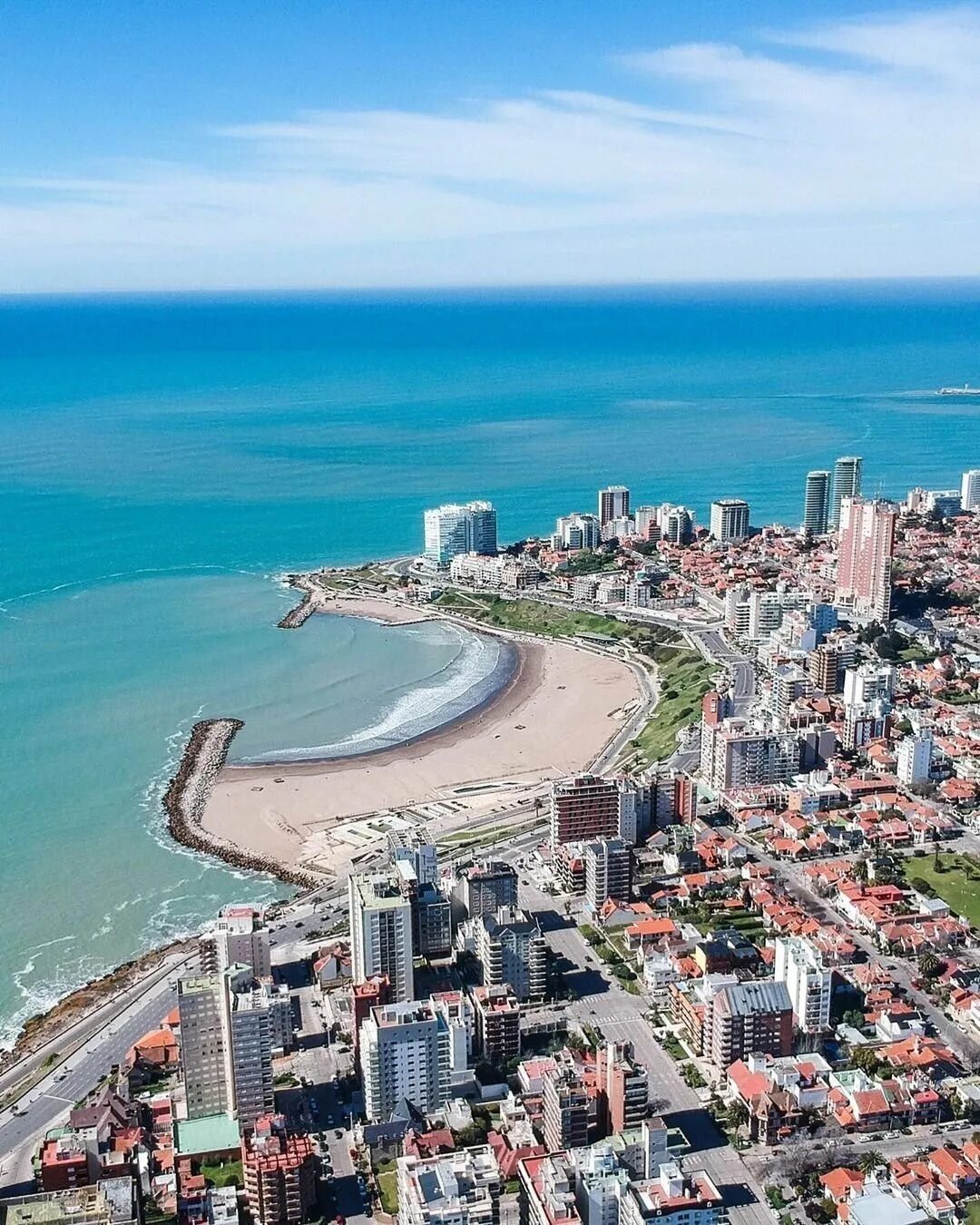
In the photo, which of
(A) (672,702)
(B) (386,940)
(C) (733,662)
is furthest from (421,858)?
(C) (733,662)

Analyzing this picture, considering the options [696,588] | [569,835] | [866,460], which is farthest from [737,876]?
[866,460]

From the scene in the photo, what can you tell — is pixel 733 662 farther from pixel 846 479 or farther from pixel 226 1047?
pixel 226 1047

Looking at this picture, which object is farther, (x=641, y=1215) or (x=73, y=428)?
(x=73, y=428)

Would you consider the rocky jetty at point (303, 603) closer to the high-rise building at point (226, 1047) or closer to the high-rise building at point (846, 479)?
the high-rise building at point (846, 479)

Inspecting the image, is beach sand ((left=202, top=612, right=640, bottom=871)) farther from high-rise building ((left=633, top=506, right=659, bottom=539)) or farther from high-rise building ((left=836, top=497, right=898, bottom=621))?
high-rise building ((left=633, top=506, right=659, bottom=539))

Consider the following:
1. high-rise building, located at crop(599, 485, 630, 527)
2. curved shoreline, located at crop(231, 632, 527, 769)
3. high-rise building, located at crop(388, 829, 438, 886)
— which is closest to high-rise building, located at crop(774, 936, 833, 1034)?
high-rise building, located at crop(388, 829, 438, 886)

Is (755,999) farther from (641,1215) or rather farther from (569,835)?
(569,835)
